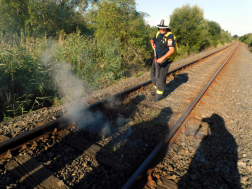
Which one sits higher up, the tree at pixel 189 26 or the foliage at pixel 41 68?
the tree at pixel 189 26

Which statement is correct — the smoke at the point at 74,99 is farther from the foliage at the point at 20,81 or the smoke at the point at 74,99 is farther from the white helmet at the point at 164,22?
the white helmet at the point at 164,22

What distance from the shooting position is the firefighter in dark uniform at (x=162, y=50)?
3.61 m

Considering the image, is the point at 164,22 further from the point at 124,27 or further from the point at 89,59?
the point at 124,27

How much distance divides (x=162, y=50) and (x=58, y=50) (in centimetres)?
360

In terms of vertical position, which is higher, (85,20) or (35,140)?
(85,20)

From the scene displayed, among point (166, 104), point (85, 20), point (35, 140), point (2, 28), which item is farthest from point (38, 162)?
point (85, 20)

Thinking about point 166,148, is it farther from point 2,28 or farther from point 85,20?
point 85,20

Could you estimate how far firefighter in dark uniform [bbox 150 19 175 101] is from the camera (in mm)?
3605

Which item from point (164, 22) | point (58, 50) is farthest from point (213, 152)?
point (58, 50)

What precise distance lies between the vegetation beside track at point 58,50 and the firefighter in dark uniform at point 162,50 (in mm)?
2411

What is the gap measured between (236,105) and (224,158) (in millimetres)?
2761

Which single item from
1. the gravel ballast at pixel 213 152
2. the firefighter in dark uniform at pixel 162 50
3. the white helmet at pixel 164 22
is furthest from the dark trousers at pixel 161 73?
the gravel ballast at pixel 213 152

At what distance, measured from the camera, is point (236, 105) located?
4531 millimetres

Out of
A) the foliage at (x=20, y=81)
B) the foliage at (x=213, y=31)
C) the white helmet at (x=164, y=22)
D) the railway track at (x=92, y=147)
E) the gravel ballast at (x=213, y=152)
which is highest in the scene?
the foliage at (x=213, y=31)
